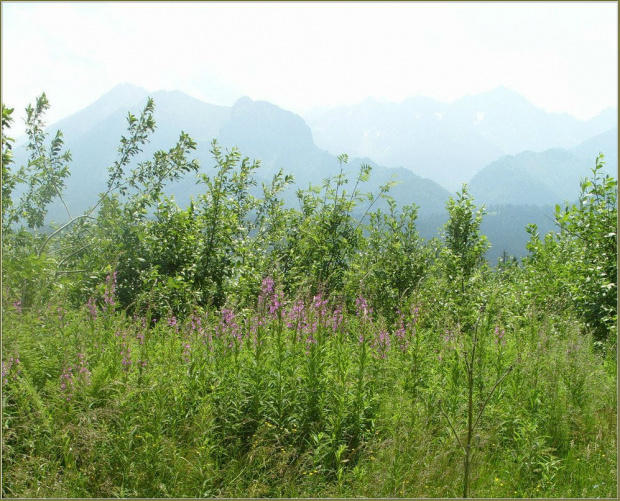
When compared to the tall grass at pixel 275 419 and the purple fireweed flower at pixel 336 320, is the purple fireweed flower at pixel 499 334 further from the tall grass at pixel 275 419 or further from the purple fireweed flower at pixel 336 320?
the purple fireweed flower at pixel 336 320

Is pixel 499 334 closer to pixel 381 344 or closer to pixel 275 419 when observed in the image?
A: pixel 381 344

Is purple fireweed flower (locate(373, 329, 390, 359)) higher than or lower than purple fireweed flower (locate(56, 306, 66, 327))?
lower

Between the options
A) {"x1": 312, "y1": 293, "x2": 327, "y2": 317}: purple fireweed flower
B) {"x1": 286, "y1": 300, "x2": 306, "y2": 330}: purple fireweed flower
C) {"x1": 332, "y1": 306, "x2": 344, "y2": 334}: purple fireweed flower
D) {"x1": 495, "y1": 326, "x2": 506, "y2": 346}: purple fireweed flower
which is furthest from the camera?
{"x1": 495, "y1": 326, "x2": 506, "y2": 346}: purple fireweed flower

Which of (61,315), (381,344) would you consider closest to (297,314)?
(381,344)

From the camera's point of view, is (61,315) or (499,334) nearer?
(61,315)

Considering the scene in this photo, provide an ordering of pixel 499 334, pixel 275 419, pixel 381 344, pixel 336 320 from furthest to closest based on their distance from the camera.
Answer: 1. pixel 336 320
2. pixel 499 334
3. pixel 381 344
4. pixel 275 419

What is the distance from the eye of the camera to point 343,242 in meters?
7.77

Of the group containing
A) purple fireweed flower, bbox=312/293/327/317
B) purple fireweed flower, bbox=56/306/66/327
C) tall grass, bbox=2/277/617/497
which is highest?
purple fireweed flower, bbox=312/293/327/317

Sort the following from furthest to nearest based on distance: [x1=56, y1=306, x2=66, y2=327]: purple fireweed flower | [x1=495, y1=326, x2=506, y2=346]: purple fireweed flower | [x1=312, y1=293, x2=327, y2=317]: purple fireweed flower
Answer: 1. [x1=495, y1=326, x2=506, y2=346]: purple fireweed flower
2. [x1=312, y1=293, x2=327, y2=317]: purple fireweed flower
3. [x1=56, y1=306, x2=66, y2=327]: purple fireweed flower

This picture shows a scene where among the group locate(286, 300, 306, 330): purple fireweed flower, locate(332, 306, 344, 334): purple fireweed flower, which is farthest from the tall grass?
locate(332, 306, 344, 334): purple fireweed flower

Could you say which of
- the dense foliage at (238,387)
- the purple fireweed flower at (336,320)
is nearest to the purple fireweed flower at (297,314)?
the dense foliage at (238,387)

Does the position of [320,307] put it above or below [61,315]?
above

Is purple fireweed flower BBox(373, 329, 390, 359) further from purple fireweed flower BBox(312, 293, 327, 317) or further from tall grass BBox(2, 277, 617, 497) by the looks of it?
purple fireweed flower BBox(312, 293, 327, 317)

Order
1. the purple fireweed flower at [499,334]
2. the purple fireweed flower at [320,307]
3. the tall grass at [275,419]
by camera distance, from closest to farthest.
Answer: the tall grass at [275,419]
the purple fireweed flower at [320,307]
the purple fireweed flower at [499,334]
